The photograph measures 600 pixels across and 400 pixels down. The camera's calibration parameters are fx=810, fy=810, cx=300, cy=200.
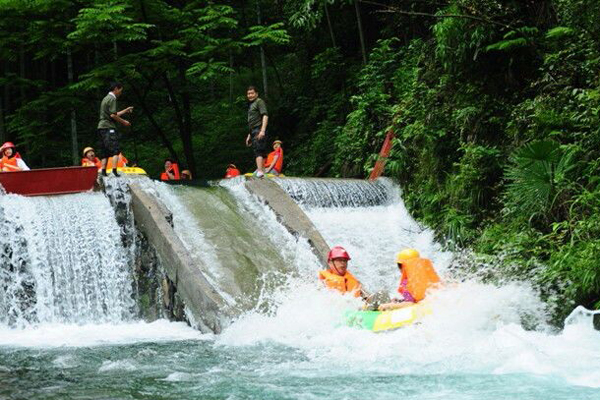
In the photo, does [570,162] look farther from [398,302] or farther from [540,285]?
[398,302]

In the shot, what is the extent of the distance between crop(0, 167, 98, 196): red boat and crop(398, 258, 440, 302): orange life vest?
5938 millimetres

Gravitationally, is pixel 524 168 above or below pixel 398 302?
above

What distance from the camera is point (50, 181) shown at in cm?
1257

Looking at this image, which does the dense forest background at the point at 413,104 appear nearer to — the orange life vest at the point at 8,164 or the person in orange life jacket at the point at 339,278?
the person in orange life jacket at the point at 339,278

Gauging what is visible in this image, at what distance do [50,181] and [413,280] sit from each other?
21.3 feet

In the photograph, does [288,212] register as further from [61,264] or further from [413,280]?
[413,280]

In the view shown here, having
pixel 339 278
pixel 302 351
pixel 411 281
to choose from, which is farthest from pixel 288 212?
pixel 302 351

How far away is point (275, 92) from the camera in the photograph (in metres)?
27.0

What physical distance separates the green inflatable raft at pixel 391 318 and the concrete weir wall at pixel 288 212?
3191 mm

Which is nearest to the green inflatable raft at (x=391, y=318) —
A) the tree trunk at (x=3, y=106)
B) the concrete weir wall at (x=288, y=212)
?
the concrete weir wall at (x=288, y=212)

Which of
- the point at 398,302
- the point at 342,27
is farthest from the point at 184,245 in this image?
the point at 342,27

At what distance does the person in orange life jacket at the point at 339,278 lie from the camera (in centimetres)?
949

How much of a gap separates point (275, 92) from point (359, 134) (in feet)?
34.3

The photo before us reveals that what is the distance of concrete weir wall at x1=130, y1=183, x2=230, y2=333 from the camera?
388 inches
